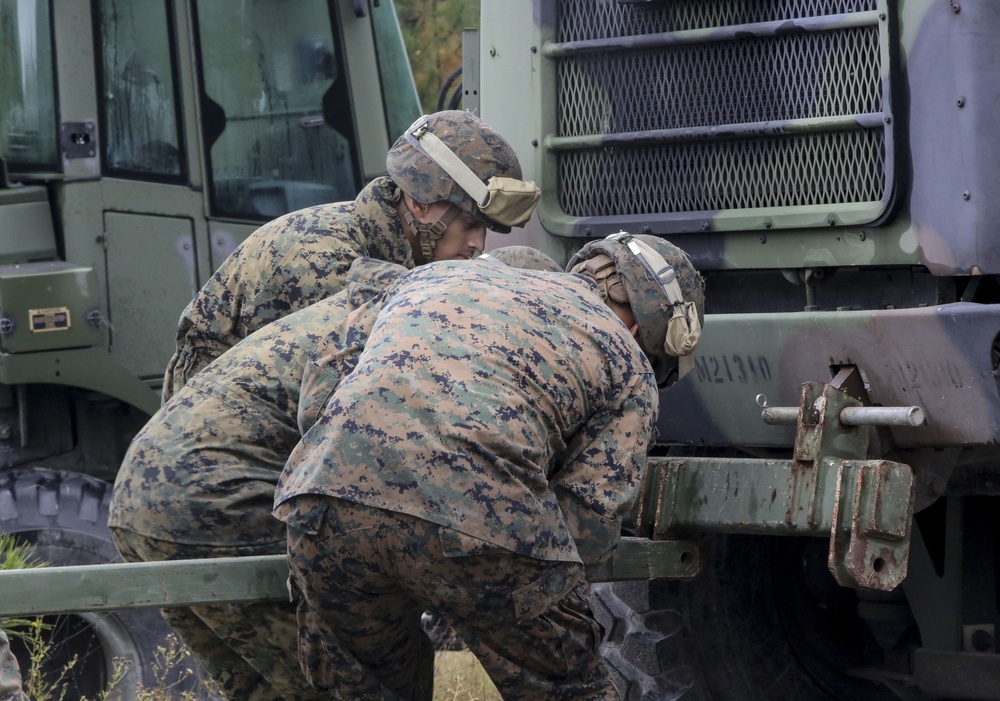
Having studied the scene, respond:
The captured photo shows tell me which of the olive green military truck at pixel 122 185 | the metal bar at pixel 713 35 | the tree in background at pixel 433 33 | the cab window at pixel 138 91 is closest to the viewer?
the metal bar at pixel 713 35

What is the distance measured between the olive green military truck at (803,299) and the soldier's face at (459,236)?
0.48m

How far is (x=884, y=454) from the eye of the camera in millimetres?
3717

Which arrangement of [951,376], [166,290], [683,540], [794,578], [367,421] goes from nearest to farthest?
1. [367,421]
2. [951,376]
3. [683,540]
4. [794,578]
5. [166,290]

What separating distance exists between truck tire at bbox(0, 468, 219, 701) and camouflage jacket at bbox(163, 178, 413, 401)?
169cm

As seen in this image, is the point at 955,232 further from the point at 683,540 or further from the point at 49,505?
the point at 49,505

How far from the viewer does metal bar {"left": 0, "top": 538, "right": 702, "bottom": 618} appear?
3096 millimetres

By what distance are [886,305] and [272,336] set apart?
4.88 feet

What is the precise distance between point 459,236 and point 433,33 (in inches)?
314

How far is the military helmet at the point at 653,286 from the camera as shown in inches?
138

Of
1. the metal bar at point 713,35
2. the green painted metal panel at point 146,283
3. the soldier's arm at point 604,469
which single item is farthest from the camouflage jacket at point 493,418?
the green painted metal panel at point 146,283

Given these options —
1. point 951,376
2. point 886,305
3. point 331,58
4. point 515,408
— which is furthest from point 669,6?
point 331,58

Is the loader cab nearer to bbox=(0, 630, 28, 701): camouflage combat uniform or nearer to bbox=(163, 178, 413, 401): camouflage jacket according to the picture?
bbox=(163, 178, 413, 401): camouflage jacket

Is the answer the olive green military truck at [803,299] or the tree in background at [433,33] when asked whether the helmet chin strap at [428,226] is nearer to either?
the olive green military truck at [803,299]

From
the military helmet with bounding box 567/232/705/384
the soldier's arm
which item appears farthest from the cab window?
the soldier's arm
